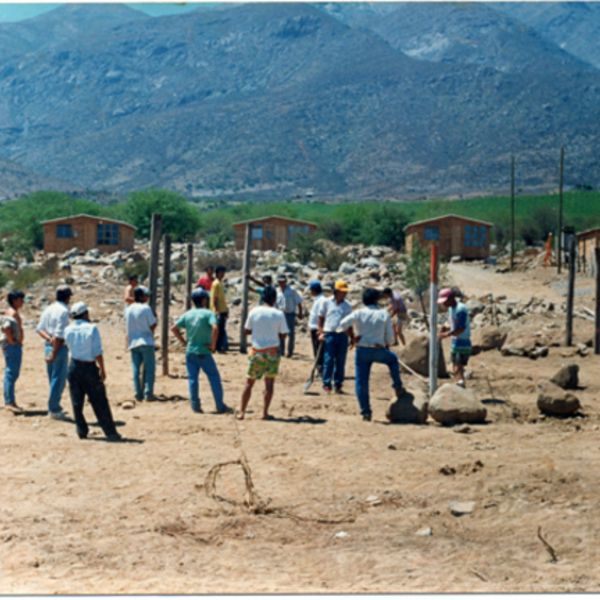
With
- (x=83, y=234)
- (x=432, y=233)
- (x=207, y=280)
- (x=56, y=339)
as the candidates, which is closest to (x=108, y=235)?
(x=83, y=234)

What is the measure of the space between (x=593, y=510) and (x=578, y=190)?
100.0 metres

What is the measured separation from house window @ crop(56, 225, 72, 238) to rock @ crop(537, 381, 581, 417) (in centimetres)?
3779

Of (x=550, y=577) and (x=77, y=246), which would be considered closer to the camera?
(x=550, y=577)

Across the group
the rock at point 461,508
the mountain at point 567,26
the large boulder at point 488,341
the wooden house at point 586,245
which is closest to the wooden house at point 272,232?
the wooden house at point 586,245

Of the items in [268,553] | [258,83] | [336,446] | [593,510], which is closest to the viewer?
[268,553]

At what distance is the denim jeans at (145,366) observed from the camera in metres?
10.8

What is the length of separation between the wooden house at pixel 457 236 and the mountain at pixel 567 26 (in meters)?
75.8

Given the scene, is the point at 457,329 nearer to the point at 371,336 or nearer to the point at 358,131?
the point at 371,336

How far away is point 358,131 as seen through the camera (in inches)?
5379

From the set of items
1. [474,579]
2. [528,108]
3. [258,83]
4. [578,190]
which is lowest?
[474,579]

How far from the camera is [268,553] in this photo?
238 inches

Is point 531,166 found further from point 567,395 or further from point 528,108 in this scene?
point 567,395

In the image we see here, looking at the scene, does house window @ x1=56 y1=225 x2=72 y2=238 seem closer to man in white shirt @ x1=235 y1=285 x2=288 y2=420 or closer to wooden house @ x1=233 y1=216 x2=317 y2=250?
wooden house @ x1=233 y1=216 x2=317 y2=250

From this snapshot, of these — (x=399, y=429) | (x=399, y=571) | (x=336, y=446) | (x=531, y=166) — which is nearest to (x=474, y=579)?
(x=399, y=571)
